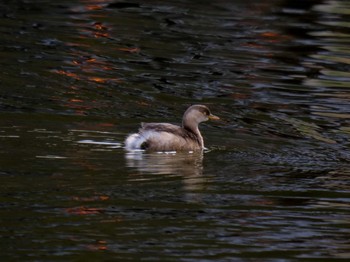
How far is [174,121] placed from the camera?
17188mm

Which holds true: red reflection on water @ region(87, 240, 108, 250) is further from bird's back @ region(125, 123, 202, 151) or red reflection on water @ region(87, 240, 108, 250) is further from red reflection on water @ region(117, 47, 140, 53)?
red reflection on water @ region(117, 47, 140, 53)

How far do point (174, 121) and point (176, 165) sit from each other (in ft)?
10.9

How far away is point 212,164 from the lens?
14.0 metres

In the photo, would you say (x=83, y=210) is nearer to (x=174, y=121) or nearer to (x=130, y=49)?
(x=174, y=121)

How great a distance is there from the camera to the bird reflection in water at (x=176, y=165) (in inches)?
503

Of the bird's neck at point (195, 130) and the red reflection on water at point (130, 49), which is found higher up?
the bird's neck at point (195, 130)

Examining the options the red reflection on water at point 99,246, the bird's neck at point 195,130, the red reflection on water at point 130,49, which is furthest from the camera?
the red reflection on water at point 130,49

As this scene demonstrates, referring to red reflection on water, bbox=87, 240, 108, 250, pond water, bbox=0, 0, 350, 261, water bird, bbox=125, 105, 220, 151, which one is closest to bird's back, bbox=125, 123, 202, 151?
water bird, bbox=125, 105, 220, 151

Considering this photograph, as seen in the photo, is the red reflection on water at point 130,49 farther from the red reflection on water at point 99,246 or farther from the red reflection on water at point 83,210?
the red reflection on water at point 99,246

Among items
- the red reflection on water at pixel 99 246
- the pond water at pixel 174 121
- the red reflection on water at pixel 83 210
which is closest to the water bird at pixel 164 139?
the pond water at pixel 174 121

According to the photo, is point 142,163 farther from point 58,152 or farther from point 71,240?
point 71,240

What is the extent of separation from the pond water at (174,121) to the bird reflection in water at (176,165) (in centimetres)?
3

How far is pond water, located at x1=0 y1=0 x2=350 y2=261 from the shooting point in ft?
35.3

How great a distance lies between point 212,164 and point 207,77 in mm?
6563
